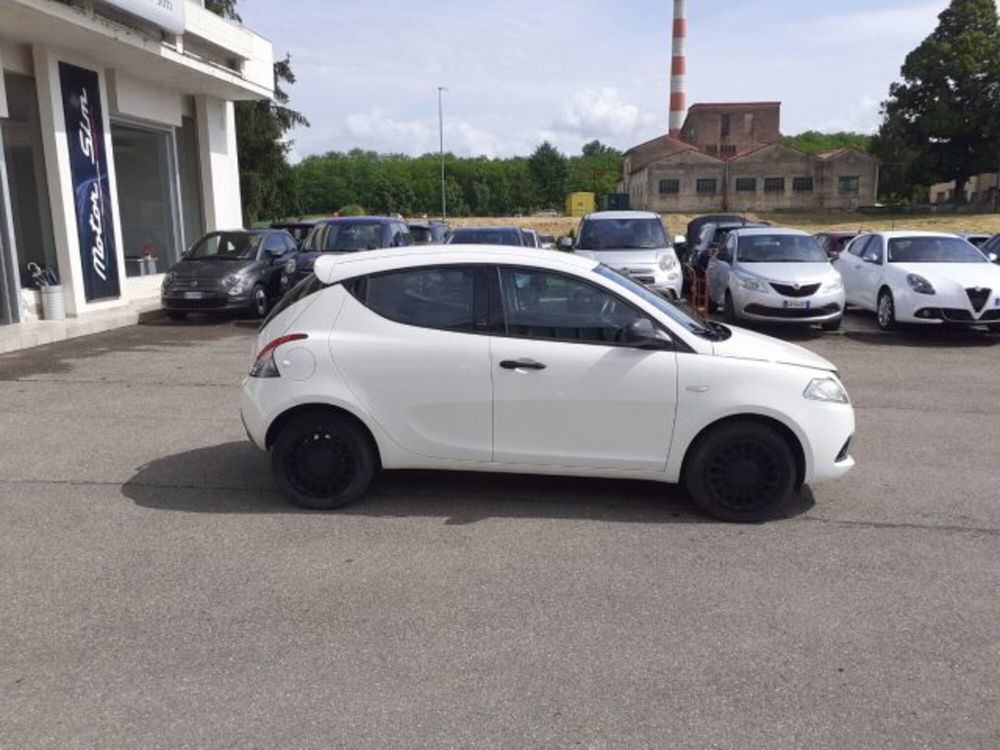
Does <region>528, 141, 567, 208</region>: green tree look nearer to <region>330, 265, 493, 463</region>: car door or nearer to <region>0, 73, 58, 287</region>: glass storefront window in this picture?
<region>0, 73, 58, 287</region>: glass storefront window

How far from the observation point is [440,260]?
16.6 feet

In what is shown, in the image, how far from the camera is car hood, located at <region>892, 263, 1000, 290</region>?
1198 centimetres

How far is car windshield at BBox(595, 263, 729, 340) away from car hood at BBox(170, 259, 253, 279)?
10.9 m

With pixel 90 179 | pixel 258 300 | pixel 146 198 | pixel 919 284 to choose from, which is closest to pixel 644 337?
pixel 919 284

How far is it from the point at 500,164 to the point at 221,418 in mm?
119043

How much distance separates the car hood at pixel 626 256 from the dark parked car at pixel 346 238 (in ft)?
12.6

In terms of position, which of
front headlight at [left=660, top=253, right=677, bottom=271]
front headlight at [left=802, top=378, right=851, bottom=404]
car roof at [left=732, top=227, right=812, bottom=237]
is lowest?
front headlight at [left=802, top=378, right=851, bottom=404]

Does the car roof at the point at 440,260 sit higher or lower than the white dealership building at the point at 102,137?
Result: lower

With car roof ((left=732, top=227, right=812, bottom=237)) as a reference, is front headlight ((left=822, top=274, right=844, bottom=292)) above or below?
below

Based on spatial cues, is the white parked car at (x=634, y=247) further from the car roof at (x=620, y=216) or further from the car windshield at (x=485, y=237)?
the car windshield at (x=485, y=237)

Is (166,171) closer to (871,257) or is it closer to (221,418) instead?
(221,418)

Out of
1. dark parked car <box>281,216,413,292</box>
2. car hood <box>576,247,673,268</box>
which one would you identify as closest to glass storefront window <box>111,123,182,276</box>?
dark parked car <box>281,216,413,292</box>

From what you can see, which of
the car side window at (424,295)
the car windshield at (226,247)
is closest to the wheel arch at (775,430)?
the car side window at (424,295)

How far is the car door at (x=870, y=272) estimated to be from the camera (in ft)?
44.2
